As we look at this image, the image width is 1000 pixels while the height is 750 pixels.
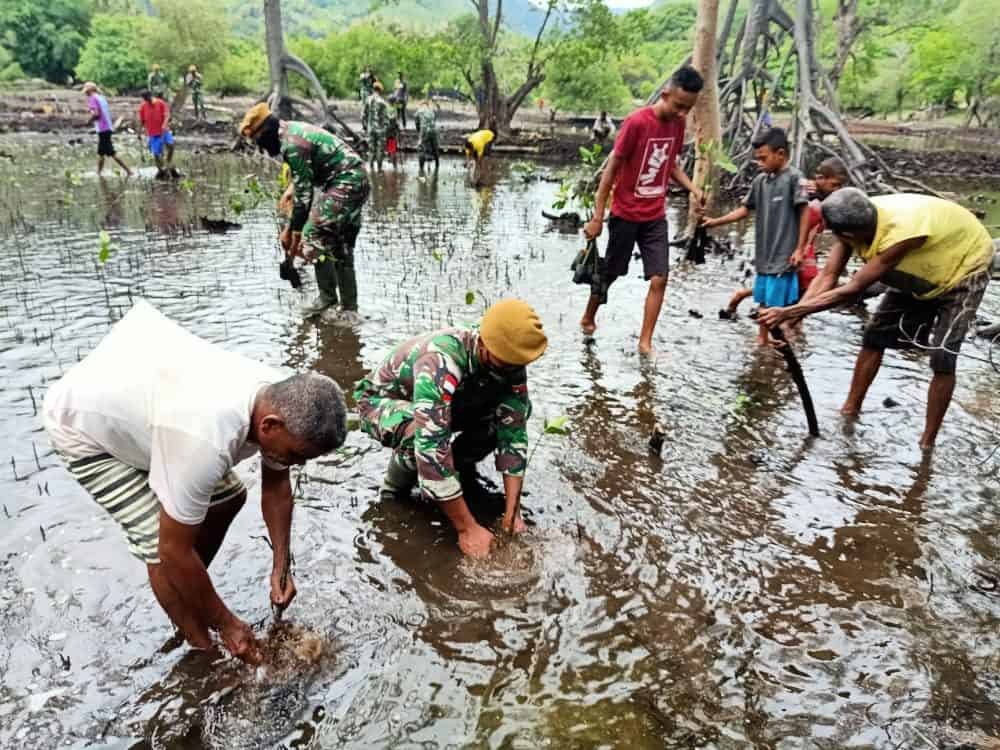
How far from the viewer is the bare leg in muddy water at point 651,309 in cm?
560

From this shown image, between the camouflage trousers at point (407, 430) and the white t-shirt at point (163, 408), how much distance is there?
1.08 meters

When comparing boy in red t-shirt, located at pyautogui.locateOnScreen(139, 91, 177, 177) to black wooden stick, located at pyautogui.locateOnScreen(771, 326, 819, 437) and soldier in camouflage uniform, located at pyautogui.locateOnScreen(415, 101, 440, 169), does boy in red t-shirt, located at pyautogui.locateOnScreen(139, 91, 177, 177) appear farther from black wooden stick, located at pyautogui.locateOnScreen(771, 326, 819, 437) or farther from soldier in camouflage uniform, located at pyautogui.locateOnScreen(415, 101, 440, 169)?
black wooden stick, located at pyautogui.locateOnScreen(771, 326, 819, 437)

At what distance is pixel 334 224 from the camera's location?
575 cm

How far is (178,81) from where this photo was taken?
40.8 m

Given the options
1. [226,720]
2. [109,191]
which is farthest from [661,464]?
[109,191]

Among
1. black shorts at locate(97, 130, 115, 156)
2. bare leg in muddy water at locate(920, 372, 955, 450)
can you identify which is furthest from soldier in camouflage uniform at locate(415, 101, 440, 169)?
bare leg in muddy water at locate(920, 372, 955, 450)

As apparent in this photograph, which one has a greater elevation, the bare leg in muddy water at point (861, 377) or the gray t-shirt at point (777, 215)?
the gray t-shirt at point (777, 215)

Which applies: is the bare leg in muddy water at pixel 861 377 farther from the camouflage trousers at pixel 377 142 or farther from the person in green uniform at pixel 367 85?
the person in green uniform at pixel 367 85

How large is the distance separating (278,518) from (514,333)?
114 cm

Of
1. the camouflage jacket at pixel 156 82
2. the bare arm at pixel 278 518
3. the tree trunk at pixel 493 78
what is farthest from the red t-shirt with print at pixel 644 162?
the camouflage jacket at pixel 156 82

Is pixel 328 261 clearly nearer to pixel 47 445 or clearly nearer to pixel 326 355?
pixel 326 355

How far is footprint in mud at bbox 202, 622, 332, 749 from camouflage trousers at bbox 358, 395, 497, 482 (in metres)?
0.93

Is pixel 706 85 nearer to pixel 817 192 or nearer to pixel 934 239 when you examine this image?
pixel 817 192

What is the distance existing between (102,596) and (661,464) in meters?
2.87
